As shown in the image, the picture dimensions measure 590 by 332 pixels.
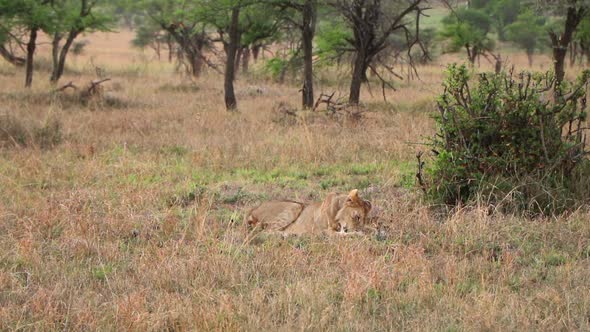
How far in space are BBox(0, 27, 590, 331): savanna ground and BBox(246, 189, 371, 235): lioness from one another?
0.53ft

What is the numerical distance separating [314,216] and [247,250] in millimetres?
765

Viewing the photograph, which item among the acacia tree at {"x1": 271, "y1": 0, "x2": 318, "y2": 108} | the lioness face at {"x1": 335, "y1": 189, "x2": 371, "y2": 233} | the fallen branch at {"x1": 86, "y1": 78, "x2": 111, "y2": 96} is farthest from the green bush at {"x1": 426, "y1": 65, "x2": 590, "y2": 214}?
the fallen branch at {"x1": 86, "y1": 78, "x2": 111, "y2": 96}

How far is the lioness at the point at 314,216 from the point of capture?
18.0 ft

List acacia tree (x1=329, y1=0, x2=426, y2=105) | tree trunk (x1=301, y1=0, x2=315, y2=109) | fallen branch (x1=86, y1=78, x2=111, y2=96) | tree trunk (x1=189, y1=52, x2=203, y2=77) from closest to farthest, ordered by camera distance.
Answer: tree trunk (x1=301, y1=0, x2=315, y2=109)
acacia tree (x1=329, y1=0, x2=426, y2=105)
fallen branch (x1=86, y1=78, x2=111, y2=96)
tree trunk (x1=189, y1=52, x2=203, y2=77)

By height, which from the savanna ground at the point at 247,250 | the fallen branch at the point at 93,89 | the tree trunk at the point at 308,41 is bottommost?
the savanna ground at the point at 247,250

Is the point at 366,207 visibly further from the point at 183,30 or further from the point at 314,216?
the point at 183,30

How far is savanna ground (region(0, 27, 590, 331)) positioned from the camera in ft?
13.0

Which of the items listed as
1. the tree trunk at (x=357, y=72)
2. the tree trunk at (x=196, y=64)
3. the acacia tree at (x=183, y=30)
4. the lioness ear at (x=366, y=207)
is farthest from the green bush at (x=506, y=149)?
the tree trunk at (x=196, y=64)

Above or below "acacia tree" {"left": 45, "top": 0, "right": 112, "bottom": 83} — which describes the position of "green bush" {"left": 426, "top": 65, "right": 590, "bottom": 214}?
below

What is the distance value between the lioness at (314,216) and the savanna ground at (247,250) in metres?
0.16

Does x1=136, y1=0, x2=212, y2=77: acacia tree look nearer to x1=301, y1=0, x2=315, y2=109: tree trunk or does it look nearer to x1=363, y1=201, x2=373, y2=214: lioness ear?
x1=301, y1=0, x2=315, y2=109: tree trunk

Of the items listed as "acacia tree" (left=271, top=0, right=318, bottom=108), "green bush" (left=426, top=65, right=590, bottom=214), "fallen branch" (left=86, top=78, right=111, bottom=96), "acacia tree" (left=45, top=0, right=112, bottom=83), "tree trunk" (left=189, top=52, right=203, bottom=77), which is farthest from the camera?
"tree trunk" (left=189, top=52, right=203, bottom=77)

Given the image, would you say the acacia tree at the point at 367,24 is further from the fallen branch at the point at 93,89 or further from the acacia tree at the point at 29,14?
the acacia tree at the point at 29,14

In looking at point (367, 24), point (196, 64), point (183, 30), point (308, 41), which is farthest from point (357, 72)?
point (183, 30)
